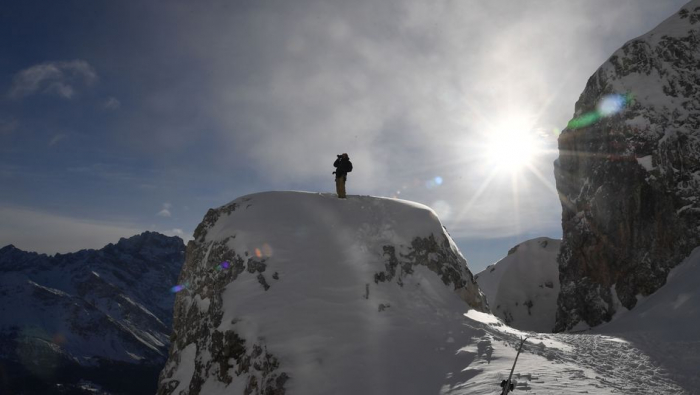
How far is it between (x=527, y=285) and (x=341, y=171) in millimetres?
37837

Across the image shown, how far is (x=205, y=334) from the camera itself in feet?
56.4

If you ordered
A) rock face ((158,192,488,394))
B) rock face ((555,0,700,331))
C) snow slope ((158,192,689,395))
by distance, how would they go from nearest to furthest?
snow slope ((158,192,689,395)) → rock face ((158,192,488,394)) → rock face ((555,0,700,331))

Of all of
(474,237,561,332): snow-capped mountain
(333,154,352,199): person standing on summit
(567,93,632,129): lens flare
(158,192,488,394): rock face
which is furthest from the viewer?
(474,237,561,332): snow-capped mountain

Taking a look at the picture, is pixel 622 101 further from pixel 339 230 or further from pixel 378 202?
pixel 339 230

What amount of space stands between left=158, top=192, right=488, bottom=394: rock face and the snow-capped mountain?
105ft

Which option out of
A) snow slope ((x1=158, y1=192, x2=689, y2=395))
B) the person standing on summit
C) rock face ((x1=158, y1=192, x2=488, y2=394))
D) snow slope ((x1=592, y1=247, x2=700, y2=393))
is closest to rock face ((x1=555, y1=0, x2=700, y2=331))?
snow slope ((x1=592, y1=247, x2=700, y2=393))

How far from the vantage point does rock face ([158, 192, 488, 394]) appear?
535 inches

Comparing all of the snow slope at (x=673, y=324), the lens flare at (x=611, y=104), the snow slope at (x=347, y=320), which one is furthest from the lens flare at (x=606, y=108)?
the snow slope at (x=347, y=320)

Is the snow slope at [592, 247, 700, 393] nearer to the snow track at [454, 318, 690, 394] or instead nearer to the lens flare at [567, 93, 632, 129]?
the snow track at [454, 318, 690, 394]

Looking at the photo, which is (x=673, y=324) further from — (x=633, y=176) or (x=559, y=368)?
(x=633, y=176)

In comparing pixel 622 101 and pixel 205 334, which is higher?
pixel 622 101

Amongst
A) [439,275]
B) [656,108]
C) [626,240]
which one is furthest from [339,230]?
[656,108]

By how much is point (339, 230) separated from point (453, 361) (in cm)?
829

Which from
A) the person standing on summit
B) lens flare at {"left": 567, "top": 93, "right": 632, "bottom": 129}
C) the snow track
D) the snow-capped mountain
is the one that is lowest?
the snow track
